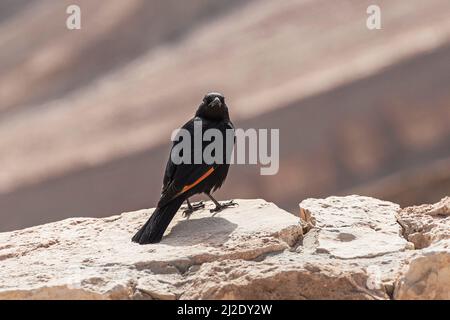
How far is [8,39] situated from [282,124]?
1791 cm

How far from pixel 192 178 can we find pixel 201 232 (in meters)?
0.53

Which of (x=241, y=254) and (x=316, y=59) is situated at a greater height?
(x=316, y=59)

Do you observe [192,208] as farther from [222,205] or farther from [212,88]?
[212,88]

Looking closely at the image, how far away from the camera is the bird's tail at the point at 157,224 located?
5316mm

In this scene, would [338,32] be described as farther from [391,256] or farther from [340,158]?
[391,256]

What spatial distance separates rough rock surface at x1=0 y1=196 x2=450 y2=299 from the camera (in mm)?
4332

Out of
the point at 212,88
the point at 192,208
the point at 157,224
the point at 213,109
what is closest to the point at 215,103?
the point at 213,109

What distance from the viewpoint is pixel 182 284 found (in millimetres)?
4547

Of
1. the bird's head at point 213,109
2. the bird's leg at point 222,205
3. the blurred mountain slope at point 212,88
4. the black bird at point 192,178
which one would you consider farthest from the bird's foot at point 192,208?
the blurred mountain slope at point 212,88

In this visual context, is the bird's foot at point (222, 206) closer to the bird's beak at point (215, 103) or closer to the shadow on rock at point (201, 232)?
the shadow on rock at point (201, 232)

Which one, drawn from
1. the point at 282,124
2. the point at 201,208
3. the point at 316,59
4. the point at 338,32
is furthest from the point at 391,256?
the point at 338,32

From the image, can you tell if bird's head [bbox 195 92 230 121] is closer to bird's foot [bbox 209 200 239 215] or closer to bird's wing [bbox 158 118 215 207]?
bird's wing [bbox 158 118 215 207]

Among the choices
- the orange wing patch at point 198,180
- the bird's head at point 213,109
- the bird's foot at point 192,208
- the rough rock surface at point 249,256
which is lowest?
the rough rock surface at point 249,256

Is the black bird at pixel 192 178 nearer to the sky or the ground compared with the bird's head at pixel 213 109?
nearer to the ground
